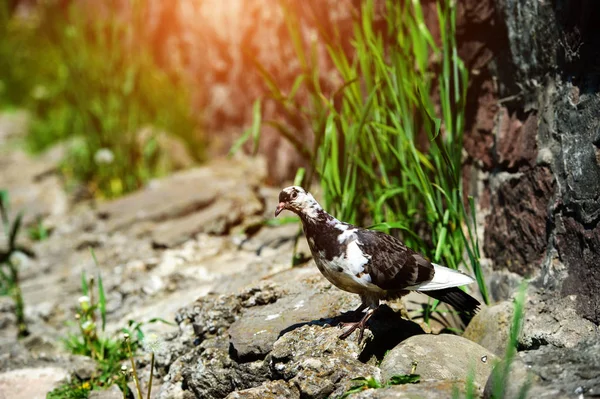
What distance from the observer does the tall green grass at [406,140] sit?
3084 mm

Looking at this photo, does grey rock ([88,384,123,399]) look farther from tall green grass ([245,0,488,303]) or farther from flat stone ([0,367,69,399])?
tall green grass ([245,0,488,303])

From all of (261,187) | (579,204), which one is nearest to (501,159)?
(579,204)

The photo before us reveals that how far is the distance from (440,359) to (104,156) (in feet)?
11.9

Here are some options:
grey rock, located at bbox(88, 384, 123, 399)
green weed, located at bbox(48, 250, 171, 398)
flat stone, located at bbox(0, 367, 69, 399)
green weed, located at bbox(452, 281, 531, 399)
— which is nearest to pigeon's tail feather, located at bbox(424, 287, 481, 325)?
green weed, located at bbox(452, 281, 531, 399)

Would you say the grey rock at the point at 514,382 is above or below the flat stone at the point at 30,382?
above

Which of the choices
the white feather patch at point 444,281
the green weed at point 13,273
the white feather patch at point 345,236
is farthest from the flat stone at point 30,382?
the white feather patch at point 444,281

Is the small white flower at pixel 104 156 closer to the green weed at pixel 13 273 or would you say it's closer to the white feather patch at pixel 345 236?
the green weed at pixel 13 273

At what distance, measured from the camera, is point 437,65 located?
341 cm

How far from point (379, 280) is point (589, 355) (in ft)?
2.32

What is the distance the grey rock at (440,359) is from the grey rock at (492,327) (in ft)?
0.43

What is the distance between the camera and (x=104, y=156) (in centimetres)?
533

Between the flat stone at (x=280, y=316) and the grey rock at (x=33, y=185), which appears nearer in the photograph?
the flat stone at (x=280, y=316)

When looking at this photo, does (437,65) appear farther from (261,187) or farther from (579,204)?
(261,187)

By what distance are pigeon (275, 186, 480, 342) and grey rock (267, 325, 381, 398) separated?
0.06 metres
